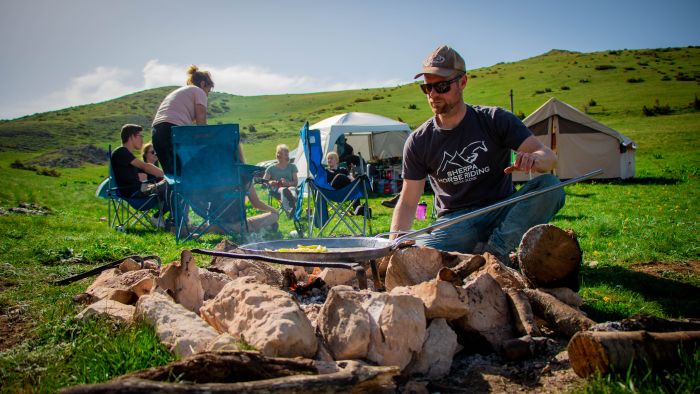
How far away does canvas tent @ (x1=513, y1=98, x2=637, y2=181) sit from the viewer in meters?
14.9

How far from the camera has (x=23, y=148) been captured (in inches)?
1949

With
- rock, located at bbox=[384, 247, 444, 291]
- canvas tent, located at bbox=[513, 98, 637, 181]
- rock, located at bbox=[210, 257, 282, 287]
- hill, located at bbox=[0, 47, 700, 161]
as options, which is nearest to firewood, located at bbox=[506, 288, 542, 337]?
rock, located at bbox=[384, 247, 444, 291]

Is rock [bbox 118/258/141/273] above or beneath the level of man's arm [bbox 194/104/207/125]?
beneath

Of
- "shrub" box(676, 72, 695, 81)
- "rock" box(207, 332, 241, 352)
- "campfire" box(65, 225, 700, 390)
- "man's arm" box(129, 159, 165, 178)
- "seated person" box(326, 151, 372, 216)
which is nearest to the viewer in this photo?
"campfire" box(65, 225, 700, 390)

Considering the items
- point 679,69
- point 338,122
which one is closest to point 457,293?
point 338,122

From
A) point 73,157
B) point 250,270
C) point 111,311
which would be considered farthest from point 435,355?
point 73,157

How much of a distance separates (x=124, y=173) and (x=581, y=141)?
13018mm

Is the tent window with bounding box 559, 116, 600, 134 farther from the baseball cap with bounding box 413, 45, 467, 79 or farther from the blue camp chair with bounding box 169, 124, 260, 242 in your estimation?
the baseball cap with bounding box 413, 45, 467, 79

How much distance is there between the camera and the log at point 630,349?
1875 millimetres

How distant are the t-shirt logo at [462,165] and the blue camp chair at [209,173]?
3.18m

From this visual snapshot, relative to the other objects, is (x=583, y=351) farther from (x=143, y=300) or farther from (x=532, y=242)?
(x=143, y=300)

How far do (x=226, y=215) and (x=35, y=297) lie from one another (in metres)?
3.36

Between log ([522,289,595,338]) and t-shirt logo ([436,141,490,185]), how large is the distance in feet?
4.03

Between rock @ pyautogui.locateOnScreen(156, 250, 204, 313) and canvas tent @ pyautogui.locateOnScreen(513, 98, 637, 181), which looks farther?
canvas tent @ pyautogui.locateOnScreen(513, 98, 637, 181)
